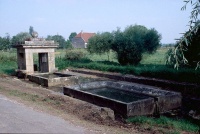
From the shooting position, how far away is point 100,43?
2819 cm

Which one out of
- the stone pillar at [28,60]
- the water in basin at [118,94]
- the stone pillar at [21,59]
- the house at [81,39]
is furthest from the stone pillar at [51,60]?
the house at [81,39]

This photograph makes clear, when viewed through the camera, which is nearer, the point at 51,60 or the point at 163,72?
the point at 163,72

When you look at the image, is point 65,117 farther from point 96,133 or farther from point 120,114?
point 120,114

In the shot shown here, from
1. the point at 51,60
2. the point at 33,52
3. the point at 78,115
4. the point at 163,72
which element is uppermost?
the point at 33,52

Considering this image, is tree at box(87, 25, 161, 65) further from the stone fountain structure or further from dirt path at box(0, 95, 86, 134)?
dirt path at box(0, 95, 86, 134)

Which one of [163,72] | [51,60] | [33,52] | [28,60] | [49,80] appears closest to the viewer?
[49,80]

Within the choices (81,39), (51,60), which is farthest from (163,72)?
(81,39)

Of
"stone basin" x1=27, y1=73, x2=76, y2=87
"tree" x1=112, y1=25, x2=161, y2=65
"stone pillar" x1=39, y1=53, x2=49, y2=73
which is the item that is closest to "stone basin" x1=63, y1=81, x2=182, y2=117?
"stone basin" x1=27, y1=73, x2=76, y2=87

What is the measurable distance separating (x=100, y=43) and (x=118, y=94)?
52.3 ft

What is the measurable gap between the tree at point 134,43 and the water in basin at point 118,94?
10142 mm

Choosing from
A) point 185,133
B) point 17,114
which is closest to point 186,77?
point 185,133

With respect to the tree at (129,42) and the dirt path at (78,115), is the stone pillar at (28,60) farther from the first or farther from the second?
the tree at (129,42)

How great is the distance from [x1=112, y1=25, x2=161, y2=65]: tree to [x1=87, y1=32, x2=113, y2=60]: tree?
135cm

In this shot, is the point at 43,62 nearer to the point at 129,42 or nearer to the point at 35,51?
the point at 35,51
